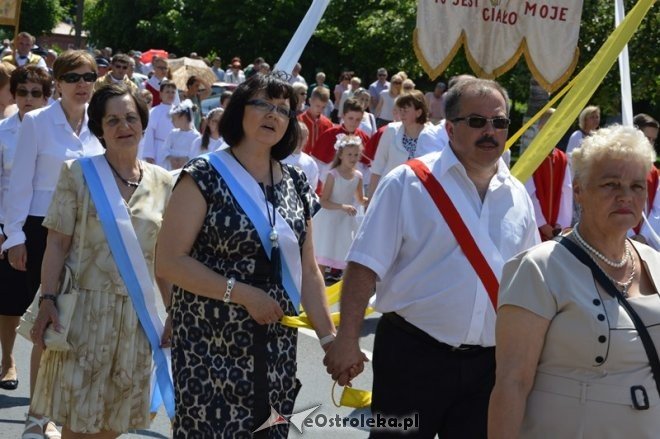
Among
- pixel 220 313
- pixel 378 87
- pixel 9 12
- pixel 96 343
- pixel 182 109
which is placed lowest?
Answer: pixel 96 343

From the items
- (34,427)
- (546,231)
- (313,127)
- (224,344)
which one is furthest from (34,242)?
(313,127)

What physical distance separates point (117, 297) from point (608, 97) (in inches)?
773

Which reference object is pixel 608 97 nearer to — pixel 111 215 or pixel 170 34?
pixel 111 215

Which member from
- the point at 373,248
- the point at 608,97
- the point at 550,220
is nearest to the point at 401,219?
the point at 373,248

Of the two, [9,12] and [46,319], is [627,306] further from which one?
[9,12]

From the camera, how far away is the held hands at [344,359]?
170 inches

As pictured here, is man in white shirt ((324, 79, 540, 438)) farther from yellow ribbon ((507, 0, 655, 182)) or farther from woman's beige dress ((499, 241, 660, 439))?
yellow ribbon ((507, 0, 655, 182))

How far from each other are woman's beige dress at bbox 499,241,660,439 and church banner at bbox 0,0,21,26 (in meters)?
13.2

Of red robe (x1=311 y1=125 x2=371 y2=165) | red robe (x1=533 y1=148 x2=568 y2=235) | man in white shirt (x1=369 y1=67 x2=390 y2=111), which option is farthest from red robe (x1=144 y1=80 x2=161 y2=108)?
red robe (x1=533 y1=148 x2=568 y2=235)

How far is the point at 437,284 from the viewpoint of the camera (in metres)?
4.45

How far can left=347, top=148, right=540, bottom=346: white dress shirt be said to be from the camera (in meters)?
4.43

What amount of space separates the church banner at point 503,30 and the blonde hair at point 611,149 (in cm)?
693

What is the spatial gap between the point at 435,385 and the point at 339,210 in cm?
747

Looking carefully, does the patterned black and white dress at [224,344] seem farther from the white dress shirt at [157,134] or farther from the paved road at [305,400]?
the white dress shirt at [157,134]
